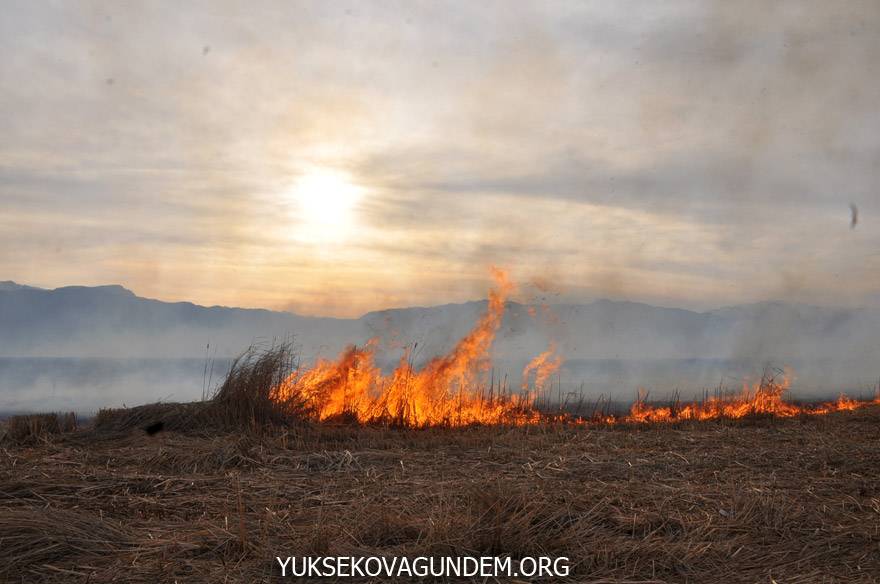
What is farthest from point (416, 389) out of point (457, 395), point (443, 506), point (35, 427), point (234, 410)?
point (443, 506)

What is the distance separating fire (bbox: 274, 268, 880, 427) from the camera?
11984 mm

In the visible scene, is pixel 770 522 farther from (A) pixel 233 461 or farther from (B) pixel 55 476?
(B) pixel 55 476

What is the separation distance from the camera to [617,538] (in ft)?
16.0

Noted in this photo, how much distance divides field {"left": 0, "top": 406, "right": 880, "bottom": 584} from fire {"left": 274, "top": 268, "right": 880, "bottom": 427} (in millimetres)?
2427

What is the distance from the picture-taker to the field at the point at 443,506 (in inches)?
179

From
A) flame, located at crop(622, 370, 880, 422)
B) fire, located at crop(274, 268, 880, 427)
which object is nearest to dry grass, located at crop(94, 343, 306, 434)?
fire, located at crop(274, 268, 880, 427)

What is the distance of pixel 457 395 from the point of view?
1334cm

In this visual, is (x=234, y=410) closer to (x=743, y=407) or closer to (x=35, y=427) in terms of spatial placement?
(x=35, y=427)

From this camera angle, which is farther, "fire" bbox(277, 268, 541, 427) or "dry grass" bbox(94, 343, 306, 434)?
"fire" bbox(277, 268, 541, 427)

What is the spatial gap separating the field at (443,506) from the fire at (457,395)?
2427 millimetres

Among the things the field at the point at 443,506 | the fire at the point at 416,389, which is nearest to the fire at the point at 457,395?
the fire at the point at 416,389

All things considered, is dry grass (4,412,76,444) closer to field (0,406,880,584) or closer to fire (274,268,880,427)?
field (0,406,880,584)

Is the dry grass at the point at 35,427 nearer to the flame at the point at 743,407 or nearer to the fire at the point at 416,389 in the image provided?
the fire at the point at 416,389

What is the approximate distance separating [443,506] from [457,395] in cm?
770
